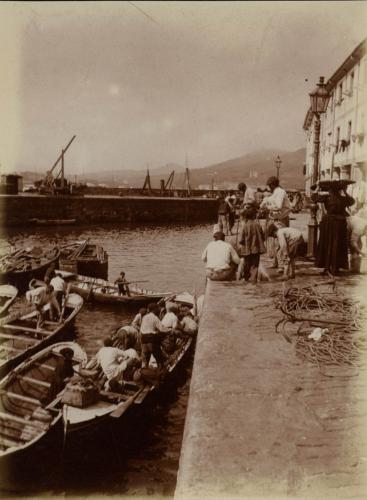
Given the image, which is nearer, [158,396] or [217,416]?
[217,416]

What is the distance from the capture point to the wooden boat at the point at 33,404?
8.44m

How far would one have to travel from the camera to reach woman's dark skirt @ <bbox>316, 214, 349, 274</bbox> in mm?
9789

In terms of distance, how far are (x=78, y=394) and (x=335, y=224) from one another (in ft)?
19.3

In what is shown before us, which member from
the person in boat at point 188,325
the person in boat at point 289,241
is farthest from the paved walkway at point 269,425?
the person in boat at point 188,325

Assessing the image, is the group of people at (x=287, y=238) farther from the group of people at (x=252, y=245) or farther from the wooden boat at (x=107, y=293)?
the wooden boat at (x=107, y=293)

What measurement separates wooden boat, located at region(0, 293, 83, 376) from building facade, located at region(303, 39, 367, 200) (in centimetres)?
1464

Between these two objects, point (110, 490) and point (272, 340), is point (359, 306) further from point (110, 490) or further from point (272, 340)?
point (110, 490)

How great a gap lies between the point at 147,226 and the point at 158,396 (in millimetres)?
49515

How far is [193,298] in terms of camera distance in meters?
19.3

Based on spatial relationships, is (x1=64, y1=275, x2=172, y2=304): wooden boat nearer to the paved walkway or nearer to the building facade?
the building facade

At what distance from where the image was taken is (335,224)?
9773mm

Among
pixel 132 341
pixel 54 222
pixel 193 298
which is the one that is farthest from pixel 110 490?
pixel 54 222

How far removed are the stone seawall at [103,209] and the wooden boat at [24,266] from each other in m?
23.5

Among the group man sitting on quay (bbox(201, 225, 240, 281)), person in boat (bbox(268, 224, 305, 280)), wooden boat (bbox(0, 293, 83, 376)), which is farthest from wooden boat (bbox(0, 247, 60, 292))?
person in boat (bbox(268, 224, 305, 280))
